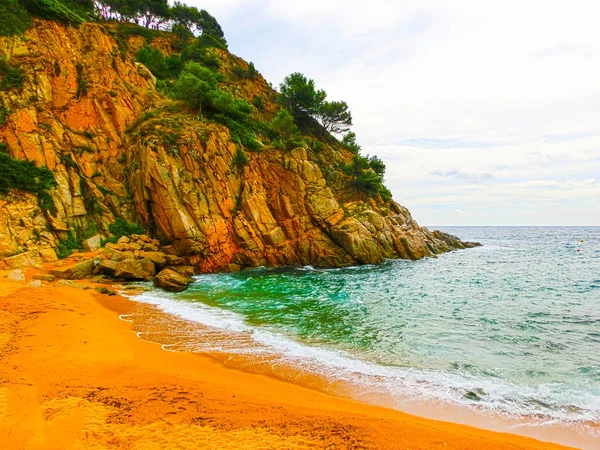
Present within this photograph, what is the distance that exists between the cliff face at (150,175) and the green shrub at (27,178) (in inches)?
19.4

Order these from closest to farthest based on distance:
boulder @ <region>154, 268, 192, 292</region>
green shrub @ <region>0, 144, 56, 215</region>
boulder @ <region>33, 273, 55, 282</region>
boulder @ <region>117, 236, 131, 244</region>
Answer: boulder @ <region>33, 273, 55, 282</region>, boulder @ <region>154, 268, 192, 292</region>, green shrub @ <region>0, 144, 56, 215</region>, boulder @ <region>117, 236, 131, 244</region>

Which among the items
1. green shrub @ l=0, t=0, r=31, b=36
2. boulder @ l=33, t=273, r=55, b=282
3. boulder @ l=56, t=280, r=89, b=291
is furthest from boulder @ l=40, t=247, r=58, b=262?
green shrub @ l=0, t=0, r=31, b=36

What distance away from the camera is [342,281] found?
77.7 feet

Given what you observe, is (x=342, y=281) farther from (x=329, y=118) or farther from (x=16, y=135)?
(x=329, y=118)

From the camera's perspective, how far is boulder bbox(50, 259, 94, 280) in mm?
18938

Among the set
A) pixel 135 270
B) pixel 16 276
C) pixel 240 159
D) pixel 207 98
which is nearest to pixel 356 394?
pixel 16 276

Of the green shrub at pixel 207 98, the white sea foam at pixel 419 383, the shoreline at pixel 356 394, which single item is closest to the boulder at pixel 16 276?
the shoreline at pixel 356 394

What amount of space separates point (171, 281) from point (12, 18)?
1108 inches

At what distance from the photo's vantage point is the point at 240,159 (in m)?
31.5

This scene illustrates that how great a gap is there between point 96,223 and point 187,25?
48.9 meters

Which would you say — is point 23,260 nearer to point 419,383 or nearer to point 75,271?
point 75,271

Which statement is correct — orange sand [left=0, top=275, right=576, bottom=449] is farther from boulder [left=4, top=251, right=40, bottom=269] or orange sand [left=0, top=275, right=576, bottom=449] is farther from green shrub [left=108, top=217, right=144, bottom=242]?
green shrub [left=108, top=217, right=144, bottom=242]

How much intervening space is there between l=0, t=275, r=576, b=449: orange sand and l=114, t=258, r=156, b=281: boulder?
12.5 m

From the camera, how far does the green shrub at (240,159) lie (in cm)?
3143
